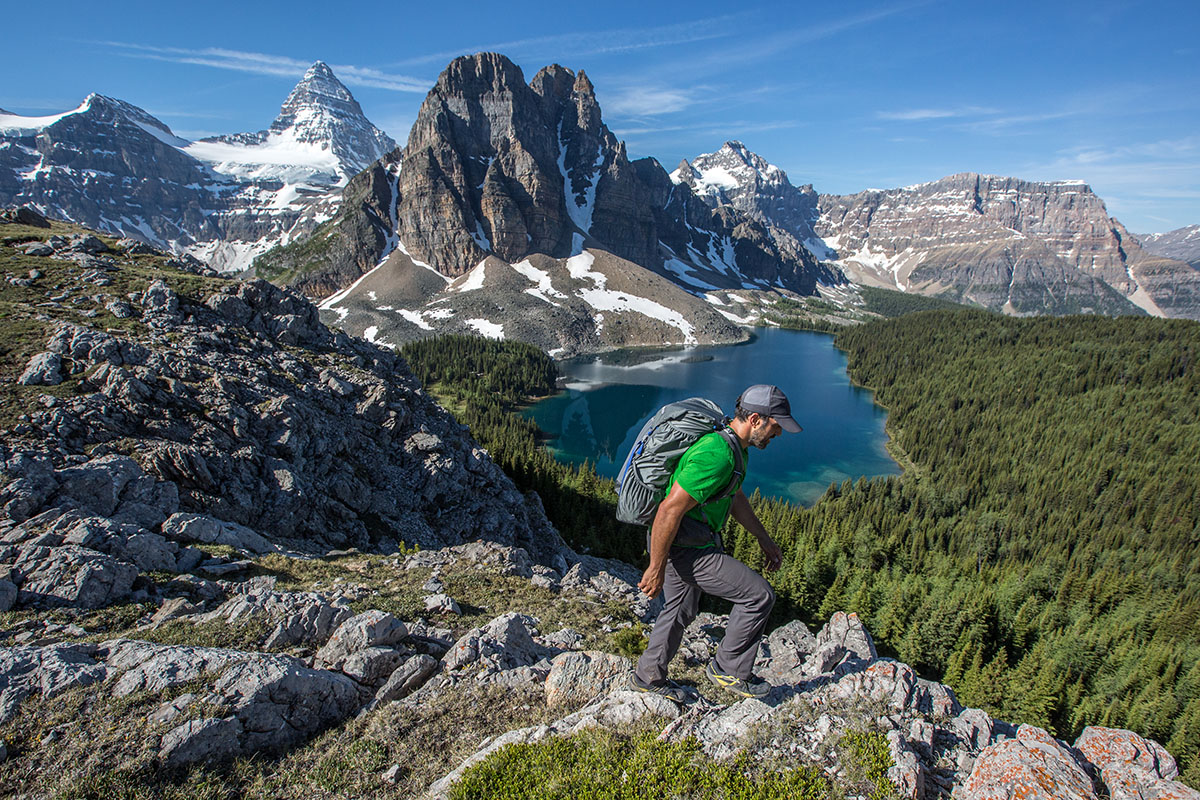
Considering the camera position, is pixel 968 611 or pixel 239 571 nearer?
pixel 239 571

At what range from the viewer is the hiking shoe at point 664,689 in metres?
6.36

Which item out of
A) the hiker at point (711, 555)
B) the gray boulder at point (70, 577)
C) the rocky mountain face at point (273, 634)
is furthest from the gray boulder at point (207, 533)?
the hiker at point (711, 555)

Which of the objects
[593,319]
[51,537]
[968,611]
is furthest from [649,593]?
[593,319]

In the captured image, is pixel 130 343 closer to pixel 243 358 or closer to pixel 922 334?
pixel 243 358

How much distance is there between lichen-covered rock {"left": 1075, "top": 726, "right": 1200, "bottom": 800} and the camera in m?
4.81

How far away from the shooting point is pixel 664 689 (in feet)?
21.2

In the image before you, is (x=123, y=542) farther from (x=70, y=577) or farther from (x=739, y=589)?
(x=739, y=589)

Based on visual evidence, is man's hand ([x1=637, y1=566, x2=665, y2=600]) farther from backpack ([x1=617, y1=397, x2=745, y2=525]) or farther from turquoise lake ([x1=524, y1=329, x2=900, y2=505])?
turquoise lake ([x1=524, y1=329, x2=900, y2=505])

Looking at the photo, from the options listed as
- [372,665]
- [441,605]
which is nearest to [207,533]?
[441,605]

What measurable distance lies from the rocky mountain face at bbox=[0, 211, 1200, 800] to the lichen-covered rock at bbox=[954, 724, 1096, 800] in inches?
0.9

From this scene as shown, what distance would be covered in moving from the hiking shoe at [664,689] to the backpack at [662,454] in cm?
214

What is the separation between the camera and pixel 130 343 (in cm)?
1867

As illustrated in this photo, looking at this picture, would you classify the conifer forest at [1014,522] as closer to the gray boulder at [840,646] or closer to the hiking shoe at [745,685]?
the gray boulder at [840,646]

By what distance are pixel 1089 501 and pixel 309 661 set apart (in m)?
76.4
